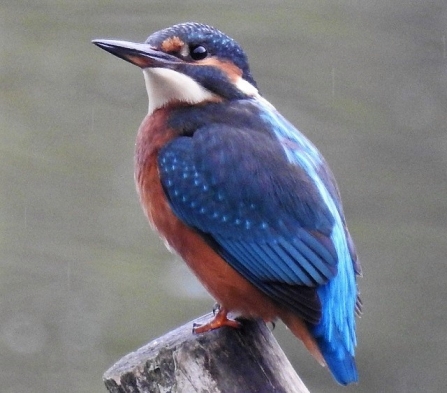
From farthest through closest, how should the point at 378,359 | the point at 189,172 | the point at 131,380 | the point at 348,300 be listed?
the point at 378,359
the point at 189,172
the point at 348,300
the point at 131,380

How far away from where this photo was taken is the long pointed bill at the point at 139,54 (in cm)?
398

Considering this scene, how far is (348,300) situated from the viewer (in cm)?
380

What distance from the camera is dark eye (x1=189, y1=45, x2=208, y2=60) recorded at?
4137 millimetres

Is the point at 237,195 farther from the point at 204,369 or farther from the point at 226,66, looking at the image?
the point at 204,369

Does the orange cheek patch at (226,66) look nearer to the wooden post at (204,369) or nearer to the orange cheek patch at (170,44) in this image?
the orange cheek patch at (170,44)

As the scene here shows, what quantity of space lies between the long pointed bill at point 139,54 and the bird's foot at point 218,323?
2.67ft

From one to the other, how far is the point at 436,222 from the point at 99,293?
1.87 metres

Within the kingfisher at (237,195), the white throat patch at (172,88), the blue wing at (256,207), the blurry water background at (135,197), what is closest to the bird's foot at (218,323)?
the kingfisher at (237,195)

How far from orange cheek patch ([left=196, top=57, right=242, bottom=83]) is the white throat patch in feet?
0.27

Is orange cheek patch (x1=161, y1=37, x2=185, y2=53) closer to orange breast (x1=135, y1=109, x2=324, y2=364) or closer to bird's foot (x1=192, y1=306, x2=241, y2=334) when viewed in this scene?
orange breast (x1=135, y1=109, x2=324, y2=364)

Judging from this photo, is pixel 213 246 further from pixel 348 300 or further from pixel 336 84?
pixel 336 84

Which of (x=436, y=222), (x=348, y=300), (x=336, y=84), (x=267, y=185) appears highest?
(x=267, y=185)

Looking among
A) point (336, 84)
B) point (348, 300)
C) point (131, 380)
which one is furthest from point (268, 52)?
point (131, 380)

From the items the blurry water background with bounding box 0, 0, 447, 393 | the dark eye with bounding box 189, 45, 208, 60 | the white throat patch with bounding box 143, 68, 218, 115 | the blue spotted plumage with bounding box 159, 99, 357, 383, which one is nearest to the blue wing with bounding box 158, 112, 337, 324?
the blue spotted plumage with bounding box 159, 99, 357, 383
